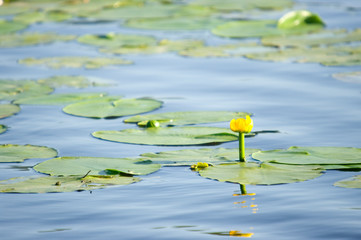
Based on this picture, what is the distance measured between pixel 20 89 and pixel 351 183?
10.2 feet

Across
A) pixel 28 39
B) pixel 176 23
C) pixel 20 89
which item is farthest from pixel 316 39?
pixel 28 39

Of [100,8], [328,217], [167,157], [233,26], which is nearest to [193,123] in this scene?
[167,157]

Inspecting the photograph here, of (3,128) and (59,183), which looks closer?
(59,183)

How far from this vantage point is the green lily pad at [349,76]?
17.6 ft

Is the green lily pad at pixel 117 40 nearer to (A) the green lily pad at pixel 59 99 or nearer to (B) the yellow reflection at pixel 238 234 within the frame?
(A) the green lily pad at pixel 59 99

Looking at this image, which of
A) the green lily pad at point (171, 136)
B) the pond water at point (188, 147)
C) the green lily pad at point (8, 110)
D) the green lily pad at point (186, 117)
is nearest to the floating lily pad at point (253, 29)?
the pond water at point (188, 147)

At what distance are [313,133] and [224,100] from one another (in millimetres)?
1040

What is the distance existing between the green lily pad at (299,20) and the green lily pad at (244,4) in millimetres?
1334

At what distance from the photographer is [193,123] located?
4.32 metres

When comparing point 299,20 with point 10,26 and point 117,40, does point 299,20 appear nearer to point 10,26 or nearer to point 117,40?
point 117,40

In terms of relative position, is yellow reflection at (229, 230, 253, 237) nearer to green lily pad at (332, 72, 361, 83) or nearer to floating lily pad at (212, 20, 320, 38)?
green lily pad at (332, 72, 361, 83)

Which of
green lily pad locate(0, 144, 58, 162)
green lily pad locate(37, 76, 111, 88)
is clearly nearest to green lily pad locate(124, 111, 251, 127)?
green lily pad locate(0, 144, 58, 162)

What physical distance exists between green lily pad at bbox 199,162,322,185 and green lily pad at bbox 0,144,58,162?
978 mm

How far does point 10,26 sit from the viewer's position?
8.28 metres
